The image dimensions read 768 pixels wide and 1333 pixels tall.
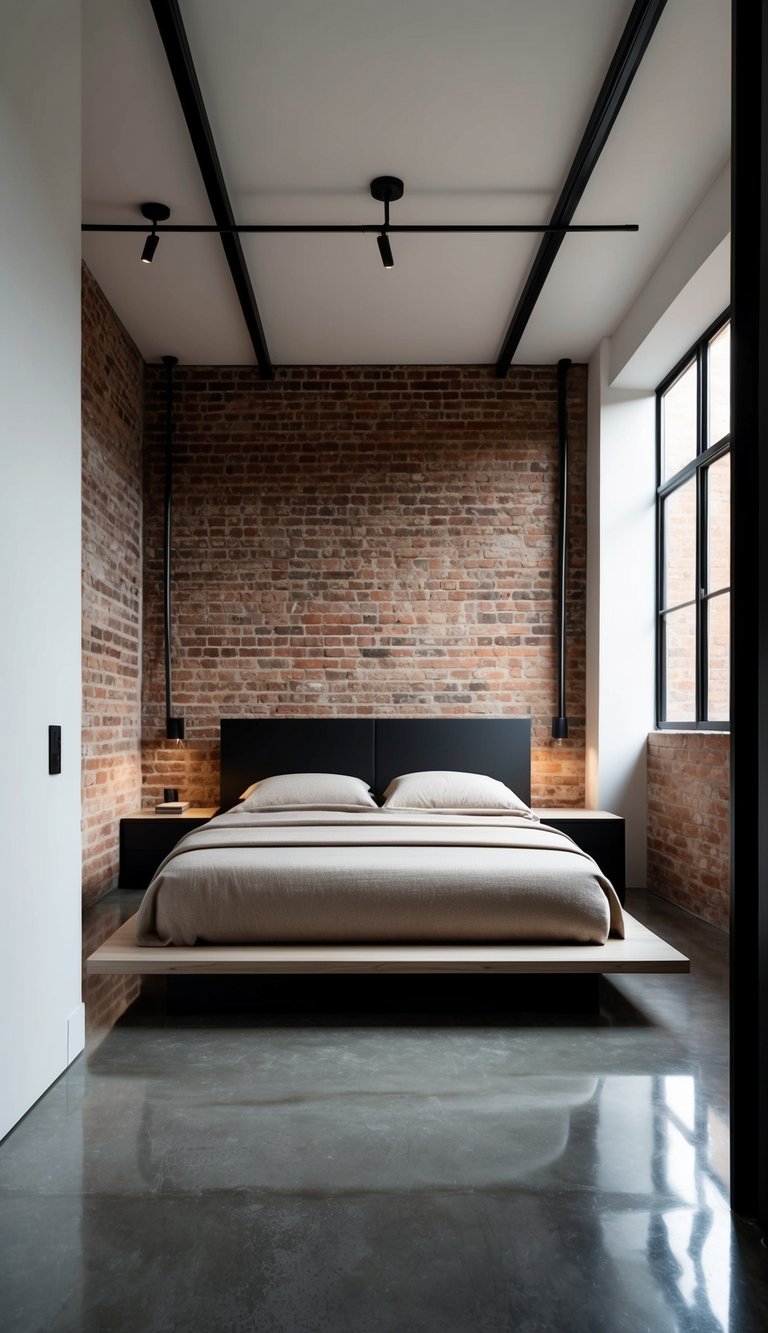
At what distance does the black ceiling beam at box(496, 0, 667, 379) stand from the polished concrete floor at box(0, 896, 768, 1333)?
3274 mm

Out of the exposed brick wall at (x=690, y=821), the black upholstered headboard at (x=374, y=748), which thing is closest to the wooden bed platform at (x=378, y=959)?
the exposed brick wall at (x=690, y=821)

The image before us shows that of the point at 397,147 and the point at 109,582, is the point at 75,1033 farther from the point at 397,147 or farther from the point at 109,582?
the point at 397,147

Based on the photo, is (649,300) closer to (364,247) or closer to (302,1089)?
(364,247)

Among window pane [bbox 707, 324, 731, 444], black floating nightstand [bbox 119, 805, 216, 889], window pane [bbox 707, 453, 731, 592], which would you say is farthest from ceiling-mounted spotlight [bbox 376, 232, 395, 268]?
black floating nightstand [bbox 119, 805, 216, 889]

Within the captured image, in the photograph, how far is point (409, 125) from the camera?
12.2ft

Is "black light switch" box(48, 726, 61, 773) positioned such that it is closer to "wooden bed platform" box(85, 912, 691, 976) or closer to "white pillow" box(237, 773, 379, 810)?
"wooden bed platform" box(85, 912, 691, 976)

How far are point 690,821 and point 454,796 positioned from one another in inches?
49.6

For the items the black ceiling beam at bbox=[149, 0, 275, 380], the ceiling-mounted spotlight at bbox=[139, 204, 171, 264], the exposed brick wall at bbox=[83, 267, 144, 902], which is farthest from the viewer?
the exposed brick wall at bbox=[83, 267, 144, 902]

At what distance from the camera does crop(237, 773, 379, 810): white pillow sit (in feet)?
17.3

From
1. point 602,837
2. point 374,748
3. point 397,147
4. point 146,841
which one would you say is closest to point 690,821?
point 602,837

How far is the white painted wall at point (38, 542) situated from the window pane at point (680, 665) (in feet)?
12.0

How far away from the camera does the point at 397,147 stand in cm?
387

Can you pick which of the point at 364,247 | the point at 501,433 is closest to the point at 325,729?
the point at 501,433

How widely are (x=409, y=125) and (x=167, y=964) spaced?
10.6 feet
